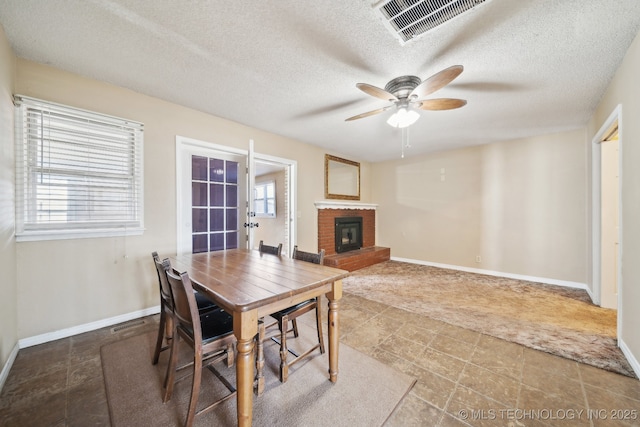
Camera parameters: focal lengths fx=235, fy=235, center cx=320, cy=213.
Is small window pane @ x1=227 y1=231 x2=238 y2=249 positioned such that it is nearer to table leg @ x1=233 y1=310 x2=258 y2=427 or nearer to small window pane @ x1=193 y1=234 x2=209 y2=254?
small window pane @ x1=193 y1=234 x2=209 y2=254

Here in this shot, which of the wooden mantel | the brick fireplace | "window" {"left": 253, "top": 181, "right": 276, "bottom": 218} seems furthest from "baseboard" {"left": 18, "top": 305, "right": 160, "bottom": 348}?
"window" {"left": 253, "top": 181, "right": 276, "bottom": 218}

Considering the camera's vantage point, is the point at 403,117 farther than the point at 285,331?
Yes

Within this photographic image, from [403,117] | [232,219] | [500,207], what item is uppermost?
[403,117]

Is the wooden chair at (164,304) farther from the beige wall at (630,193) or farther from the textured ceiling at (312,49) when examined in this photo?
the beige wall at (630,193)

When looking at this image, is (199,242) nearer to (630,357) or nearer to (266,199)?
(266,199)

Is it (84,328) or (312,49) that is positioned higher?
(312,49)

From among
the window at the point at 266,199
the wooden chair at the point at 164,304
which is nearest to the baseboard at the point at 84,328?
the wooden chair at the point at 164,304

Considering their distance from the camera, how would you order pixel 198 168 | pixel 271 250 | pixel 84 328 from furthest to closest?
pixel 198 168 < pixel 271 250 < pixel 84 328

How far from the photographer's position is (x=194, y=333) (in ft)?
4.10

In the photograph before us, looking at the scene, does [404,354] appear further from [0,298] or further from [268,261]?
[0,298]

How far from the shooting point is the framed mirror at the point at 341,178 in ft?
16.3

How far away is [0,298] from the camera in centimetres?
164

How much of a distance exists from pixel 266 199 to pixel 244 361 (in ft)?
16.6

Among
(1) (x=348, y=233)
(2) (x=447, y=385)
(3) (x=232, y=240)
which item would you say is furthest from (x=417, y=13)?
(1) (x=348, y=233)
